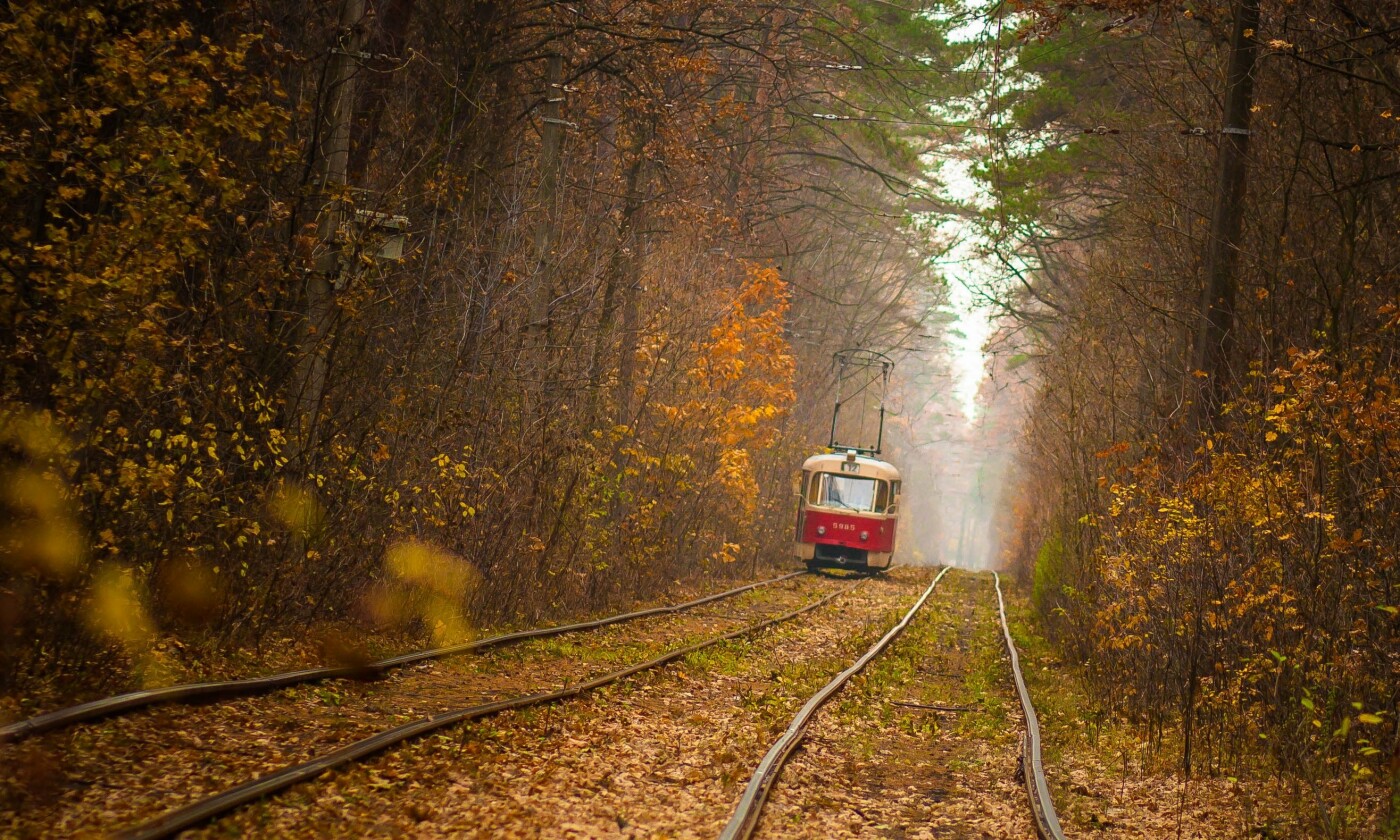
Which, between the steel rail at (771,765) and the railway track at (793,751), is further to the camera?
the railway track at (793,751)

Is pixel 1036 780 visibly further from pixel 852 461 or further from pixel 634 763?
pixel 852 461

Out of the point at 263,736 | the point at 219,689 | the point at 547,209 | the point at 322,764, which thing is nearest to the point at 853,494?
the point at 547,209

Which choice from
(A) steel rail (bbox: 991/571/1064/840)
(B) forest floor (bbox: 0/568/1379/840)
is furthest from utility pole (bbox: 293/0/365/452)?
(A) steel rail (bbox: 991/571/1064/840)

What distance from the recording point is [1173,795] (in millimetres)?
8727

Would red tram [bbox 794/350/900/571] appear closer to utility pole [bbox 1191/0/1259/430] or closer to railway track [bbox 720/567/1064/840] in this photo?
railway track [bbox 720/567/1064/840]

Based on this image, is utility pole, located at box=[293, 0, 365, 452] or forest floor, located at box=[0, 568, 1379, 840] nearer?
forest floor, located at box=[0, 568, 1379, 840]

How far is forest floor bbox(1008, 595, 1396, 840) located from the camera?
7.55m

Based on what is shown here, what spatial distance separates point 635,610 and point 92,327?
33.1ft

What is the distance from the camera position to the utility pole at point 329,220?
10.4 metres

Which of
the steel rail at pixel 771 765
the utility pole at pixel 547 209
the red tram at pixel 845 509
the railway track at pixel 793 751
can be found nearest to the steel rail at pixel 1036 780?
the railway track at pixel 793 751

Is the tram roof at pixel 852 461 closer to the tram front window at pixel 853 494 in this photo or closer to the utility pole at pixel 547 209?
the tram front window at pixel 853 494

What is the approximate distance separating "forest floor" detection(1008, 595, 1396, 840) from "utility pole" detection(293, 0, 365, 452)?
256 inches

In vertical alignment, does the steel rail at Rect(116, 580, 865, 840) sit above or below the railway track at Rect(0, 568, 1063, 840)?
above

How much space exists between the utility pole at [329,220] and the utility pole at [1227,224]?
8263 millimetres
